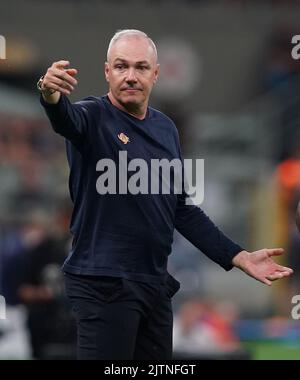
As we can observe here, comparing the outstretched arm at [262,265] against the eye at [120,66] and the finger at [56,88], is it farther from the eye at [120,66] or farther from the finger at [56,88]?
the finger at [56,88]

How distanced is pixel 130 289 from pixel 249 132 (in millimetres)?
14373

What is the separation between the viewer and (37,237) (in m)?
11.2

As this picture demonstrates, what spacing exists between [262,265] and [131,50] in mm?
1344

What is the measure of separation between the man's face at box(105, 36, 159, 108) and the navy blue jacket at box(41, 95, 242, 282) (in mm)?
106

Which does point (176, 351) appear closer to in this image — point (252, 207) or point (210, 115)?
point (252, 207)

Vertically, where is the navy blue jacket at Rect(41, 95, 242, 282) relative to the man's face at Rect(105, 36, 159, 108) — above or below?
below

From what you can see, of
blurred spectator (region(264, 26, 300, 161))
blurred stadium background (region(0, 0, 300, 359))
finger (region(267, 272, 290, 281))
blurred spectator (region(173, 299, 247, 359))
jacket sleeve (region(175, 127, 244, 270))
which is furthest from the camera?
blurred spectator (region(264, 26, 300, 161))

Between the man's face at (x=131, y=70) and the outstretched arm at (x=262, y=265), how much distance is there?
1.02 metres

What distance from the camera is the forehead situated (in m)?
5.89

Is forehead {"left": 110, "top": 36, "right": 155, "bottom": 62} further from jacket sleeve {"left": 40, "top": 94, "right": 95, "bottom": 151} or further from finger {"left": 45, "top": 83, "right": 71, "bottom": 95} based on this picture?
finger {"left": 45, "top": 83, "right": 71, "bottom": 95}

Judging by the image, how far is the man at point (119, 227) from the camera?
5.83m

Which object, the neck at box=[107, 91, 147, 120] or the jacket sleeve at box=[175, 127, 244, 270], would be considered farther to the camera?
the jacket sleeve at box=[175, 127, 244, 270]

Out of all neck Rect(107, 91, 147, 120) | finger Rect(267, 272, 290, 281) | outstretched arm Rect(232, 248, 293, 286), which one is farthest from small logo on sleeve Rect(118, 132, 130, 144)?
finger Rect(267, 272, 290, 281)

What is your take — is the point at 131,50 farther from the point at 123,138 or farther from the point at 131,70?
the point at 123,138
